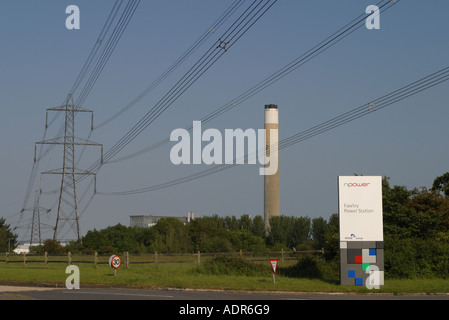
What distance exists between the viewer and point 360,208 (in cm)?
3088

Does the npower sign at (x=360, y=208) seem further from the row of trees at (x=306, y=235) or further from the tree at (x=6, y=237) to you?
the tree at (x=6, y=237)

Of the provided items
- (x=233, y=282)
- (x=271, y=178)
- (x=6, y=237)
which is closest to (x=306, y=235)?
(x=271, y=178)

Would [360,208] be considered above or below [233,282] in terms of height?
above

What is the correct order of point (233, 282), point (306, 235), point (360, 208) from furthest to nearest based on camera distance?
point (306, 235)
point (233, 282)
point (360, 208)

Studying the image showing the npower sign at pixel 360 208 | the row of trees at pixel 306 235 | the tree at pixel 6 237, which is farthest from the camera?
the tree at pixel 6 237

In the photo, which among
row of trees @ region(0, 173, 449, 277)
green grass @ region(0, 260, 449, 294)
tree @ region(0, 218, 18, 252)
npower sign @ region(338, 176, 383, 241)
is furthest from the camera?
tree @ region(0, 218, 18, 252)

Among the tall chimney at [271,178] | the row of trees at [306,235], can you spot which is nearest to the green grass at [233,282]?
the row of trees at [306,235]

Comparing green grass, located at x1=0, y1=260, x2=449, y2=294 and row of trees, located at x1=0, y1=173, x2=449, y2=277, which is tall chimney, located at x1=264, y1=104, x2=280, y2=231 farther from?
green grass, located at x1=0, y1=260, x2=449, y2=294

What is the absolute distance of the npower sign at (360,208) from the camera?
30.8 meters

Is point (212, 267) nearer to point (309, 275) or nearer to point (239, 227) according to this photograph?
point (309, 275)

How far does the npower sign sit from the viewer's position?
30828 mm

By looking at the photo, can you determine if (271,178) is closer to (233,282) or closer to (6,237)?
(6,237)

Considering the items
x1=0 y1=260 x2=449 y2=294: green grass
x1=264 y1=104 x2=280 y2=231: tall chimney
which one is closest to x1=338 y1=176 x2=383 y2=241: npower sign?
x1=0 y1=260 x2=449 y2=294: green grass
